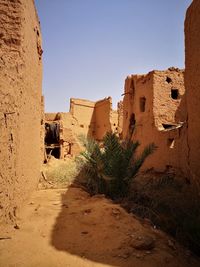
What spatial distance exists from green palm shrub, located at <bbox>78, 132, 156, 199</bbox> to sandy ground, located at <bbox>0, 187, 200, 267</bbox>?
158 centimetres

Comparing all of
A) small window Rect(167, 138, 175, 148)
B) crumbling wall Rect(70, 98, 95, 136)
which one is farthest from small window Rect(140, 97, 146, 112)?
crumbling wall Rect(70, 98, 95, 136)

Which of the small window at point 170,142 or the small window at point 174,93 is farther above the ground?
the small window at point 174,93

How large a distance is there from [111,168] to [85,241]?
3025mm

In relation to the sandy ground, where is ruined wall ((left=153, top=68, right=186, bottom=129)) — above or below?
above

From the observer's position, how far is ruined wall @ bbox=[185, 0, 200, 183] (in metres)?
4.69

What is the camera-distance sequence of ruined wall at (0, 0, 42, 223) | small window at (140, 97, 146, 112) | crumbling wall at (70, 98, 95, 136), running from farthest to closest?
crumbling wall at (70, 98, 95, 136), small window at (140, 97, 146, 112), ruined wall at (0, 0, 42, 223)

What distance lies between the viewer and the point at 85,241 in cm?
301

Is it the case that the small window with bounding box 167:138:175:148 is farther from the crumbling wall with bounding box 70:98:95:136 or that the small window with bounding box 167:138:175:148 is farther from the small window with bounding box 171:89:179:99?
the crumbling wall with bounding box 70:98:95:136

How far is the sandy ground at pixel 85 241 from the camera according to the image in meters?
2.50

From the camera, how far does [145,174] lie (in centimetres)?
1009

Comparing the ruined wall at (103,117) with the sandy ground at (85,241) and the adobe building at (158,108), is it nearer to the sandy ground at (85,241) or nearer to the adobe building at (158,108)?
the adobe building at (158,108)

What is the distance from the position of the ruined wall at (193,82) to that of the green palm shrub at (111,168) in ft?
5.47

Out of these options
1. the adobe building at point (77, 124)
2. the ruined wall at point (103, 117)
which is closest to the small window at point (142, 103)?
the adobe building at point (77, 124)

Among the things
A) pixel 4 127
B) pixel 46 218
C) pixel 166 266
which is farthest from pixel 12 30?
pixel 166 266
